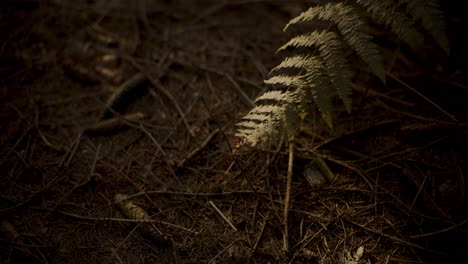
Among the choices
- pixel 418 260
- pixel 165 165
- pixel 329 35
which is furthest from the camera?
pixel 165 165

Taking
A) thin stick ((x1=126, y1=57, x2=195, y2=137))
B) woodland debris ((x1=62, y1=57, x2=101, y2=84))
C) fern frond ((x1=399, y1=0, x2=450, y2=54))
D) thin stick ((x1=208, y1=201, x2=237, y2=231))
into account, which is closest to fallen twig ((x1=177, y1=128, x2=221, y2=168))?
thin stick ((x1=126, y1=57, x2=195, y2=137))

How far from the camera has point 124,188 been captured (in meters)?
1.96

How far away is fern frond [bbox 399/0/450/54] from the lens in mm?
1296

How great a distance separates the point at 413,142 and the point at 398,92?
1.64 feet

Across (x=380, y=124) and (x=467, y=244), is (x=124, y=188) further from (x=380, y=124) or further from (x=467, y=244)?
(x=467, y=244)

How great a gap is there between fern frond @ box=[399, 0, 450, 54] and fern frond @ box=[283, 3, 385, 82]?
0.22 metres

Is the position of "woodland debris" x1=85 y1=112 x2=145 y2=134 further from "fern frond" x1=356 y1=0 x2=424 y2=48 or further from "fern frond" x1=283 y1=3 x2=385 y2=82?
"fern frond" x1=356 y1=0 x2=424 y2=48

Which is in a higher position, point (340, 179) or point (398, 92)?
point (398, 92)

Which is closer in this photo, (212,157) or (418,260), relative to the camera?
(418,260)

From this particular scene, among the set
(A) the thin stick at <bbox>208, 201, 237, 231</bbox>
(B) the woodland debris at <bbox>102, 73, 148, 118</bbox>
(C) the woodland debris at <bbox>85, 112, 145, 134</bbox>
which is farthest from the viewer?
(B) the woodland debris at <bbox>102, 73, 148, 118</bbox>

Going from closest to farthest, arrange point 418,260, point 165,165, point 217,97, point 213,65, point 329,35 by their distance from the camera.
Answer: point 418,260, point 329,35, point 165,165, point 217,97, point 213,65

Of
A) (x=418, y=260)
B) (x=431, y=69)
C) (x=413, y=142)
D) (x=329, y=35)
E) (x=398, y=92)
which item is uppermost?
(x=329, y=35)

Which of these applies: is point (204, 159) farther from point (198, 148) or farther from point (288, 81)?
point (288, 81)

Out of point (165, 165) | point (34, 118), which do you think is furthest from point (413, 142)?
point (34, 118)
